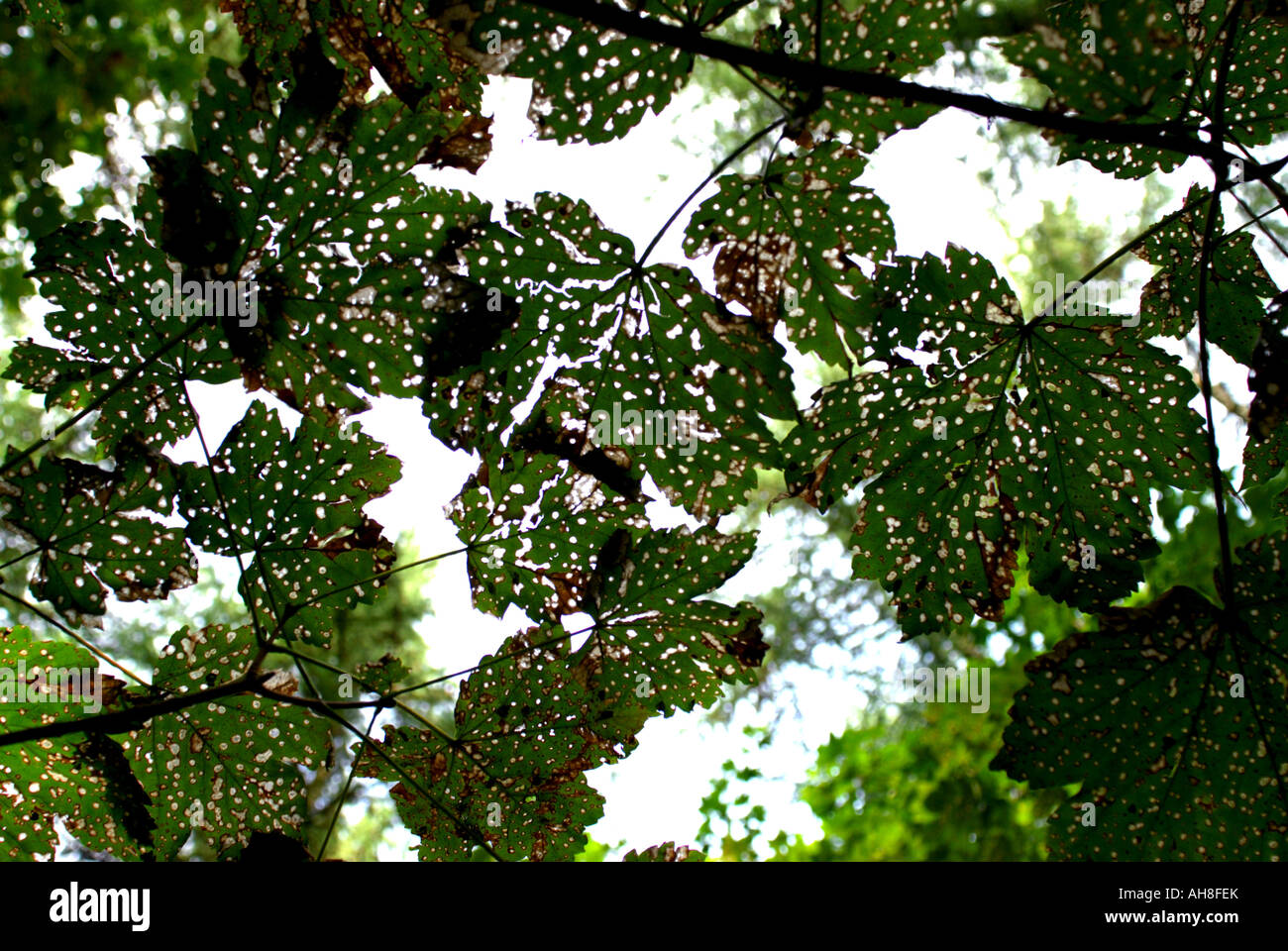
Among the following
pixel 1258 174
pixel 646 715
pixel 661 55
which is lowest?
pixel 646 715

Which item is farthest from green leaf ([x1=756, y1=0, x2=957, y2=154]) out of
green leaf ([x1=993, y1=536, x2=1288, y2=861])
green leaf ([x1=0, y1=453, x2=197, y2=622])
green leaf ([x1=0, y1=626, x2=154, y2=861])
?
green leaf ([x1=0, y1=626, x2=154, y2=861])

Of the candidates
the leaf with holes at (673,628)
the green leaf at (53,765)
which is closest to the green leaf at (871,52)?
the leaf with holes at (673,628)

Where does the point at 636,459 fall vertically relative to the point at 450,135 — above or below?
below

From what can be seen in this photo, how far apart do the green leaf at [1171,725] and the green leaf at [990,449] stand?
3.1 inches

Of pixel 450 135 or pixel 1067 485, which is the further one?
pixel 1067 485

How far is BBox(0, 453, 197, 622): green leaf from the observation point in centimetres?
88

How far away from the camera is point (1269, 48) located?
92 centimetres

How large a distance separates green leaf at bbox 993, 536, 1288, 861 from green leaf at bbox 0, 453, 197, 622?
97 cm

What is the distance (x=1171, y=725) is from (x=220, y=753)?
3.61 ft

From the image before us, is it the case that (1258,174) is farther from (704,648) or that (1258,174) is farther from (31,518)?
(31,518)
